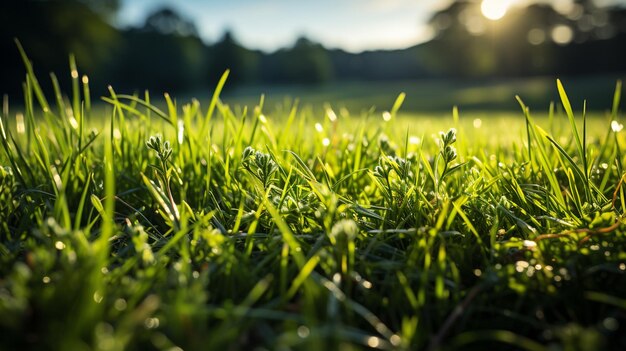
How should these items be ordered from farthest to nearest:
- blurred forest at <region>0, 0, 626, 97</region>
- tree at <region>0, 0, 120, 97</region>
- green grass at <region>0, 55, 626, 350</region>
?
blurred forest at <region>0, 0, 626, 97</region>, tree at <region>0, 0, 120, 97</region>, green grass at <region>0, 55, 626, 350</region>

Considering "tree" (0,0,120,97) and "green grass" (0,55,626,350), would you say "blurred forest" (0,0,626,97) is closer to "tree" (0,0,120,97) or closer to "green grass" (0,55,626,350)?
"tree" (0,0,120,97)

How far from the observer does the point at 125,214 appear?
4.34 ft

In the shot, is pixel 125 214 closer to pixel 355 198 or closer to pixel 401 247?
pixel 355 198

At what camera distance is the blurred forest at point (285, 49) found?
33750mm

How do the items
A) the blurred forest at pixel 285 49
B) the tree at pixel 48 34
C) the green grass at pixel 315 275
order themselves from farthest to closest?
the blurred forest at pixel 285 49 → the tree at pixel 48 34 → the green grass at pixel 315 275

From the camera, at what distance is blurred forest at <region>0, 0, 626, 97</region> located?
33.8 m

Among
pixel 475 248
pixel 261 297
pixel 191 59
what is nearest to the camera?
pixel 261 297

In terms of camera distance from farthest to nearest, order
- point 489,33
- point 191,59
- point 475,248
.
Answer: point 191,59, point 489,33, point 475,248

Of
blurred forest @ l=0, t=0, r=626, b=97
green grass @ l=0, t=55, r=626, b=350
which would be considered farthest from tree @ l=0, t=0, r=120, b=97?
green grass @ l=0, t=55, r=626, b=350

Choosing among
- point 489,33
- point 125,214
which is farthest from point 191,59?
point 125,214

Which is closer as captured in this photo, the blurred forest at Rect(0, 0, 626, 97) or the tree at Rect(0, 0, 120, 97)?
the tree at Rect(0, 0, 120, 97)

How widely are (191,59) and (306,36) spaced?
19.1 m

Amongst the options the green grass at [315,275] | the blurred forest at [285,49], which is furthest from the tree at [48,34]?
the green grass at [315,275]

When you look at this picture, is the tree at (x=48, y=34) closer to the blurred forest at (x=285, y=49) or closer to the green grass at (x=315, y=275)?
the blurred forest at (x=285, y=49)
